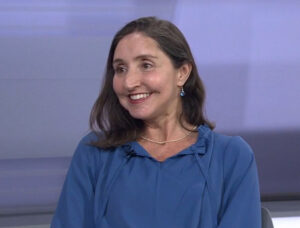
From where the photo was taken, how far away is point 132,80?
138 cm

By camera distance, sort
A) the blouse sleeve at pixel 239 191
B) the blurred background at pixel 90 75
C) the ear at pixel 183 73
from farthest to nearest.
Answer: the blurred background at pixel 90 75, the ear at pixel 183 73, the blouse sleeve at pixel 239 191

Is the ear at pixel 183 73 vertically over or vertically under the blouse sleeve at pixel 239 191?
over

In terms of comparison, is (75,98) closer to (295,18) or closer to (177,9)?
(177,9)

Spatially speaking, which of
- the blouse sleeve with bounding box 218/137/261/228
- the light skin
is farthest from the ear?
the blouse sleeve with bounding box 218/137/261/228

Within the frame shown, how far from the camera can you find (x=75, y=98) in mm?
2027

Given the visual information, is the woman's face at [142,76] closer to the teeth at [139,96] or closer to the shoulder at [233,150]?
the teeth at [139,96]

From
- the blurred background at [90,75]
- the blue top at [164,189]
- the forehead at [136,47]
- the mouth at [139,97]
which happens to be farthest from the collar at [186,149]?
the blurred background at [90,75]

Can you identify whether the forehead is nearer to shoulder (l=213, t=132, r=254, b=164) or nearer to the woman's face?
the woman's face

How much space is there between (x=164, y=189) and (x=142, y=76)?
0.30 m

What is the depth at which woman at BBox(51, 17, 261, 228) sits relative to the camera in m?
1.38

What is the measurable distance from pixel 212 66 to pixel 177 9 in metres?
0.26

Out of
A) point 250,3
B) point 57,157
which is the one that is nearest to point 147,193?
point 57,157

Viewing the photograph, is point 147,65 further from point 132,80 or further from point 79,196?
point 79,196

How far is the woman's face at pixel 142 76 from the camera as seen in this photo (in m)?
1.39
